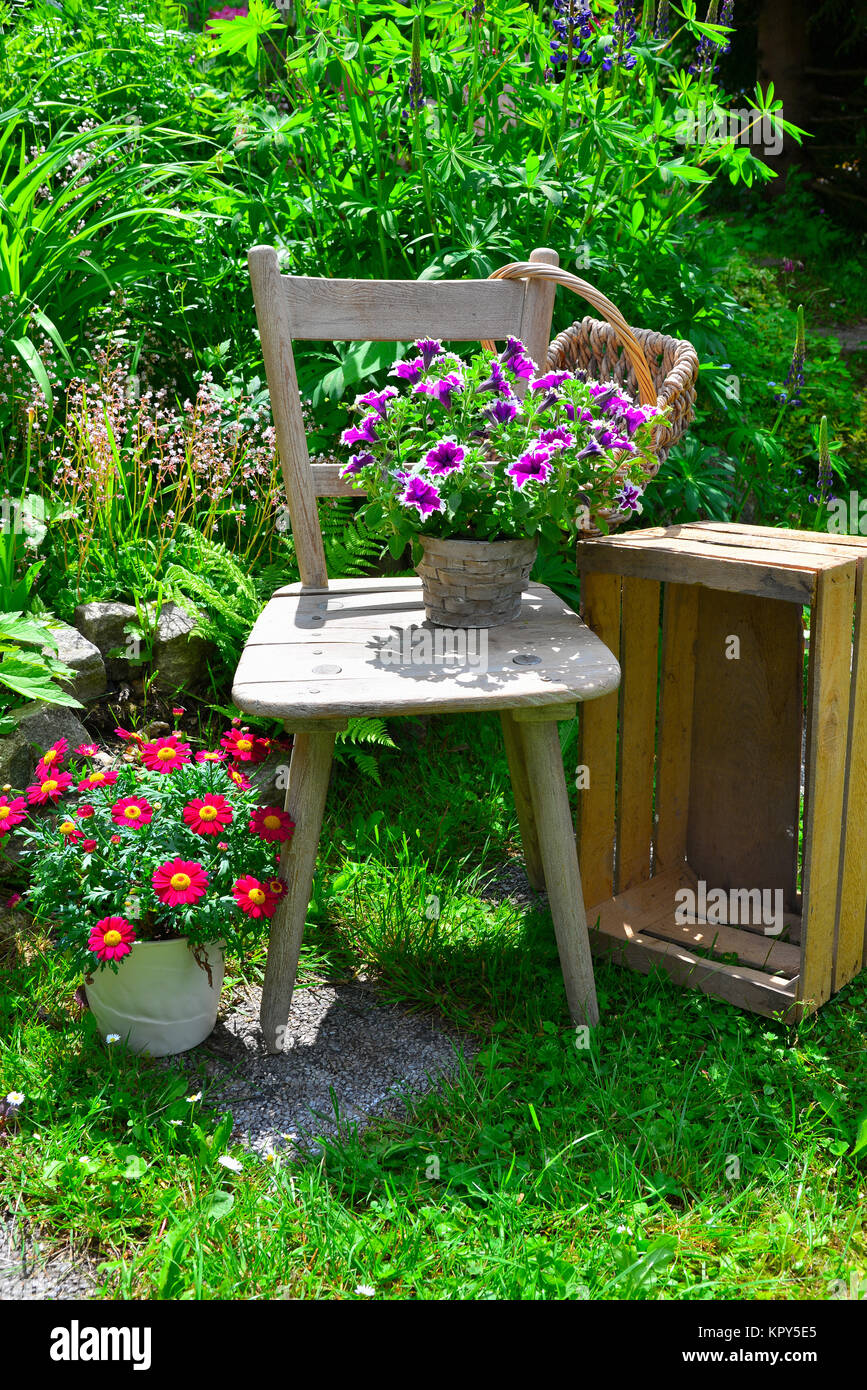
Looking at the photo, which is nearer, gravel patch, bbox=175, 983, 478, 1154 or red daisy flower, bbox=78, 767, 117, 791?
gravel patch, bbox=175, 983, 478, 1154

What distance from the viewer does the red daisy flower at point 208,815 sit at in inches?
71.4

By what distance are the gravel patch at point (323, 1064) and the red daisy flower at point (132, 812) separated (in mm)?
413

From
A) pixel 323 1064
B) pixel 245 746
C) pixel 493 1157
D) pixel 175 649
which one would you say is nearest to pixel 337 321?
pixel 245 746

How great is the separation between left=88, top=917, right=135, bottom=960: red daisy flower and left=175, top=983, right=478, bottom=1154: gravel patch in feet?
0.91

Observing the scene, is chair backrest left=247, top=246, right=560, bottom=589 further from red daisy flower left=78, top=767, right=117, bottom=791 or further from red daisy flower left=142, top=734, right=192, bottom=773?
red daisy flower left=78, top=767, right=117, bottom=791

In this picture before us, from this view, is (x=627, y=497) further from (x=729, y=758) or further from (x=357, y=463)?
(x=729, y=758)

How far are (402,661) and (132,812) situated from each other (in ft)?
1.75

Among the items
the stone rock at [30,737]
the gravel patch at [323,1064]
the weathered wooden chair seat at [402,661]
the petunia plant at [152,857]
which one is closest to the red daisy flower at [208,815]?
the petunia plant at [152,857]

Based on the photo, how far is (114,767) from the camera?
7.54ft

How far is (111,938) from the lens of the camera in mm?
1696

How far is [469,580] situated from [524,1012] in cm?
80

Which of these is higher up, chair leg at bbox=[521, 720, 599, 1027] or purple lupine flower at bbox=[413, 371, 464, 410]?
purple lupine flower at bbox=[413, 371, 464, 410]

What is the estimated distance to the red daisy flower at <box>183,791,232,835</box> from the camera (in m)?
1.81

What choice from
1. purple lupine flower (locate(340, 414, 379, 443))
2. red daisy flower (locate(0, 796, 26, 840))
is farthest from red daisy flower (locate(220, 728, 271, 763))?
purple lupine flower (locate(340, 414, 379, 443))
